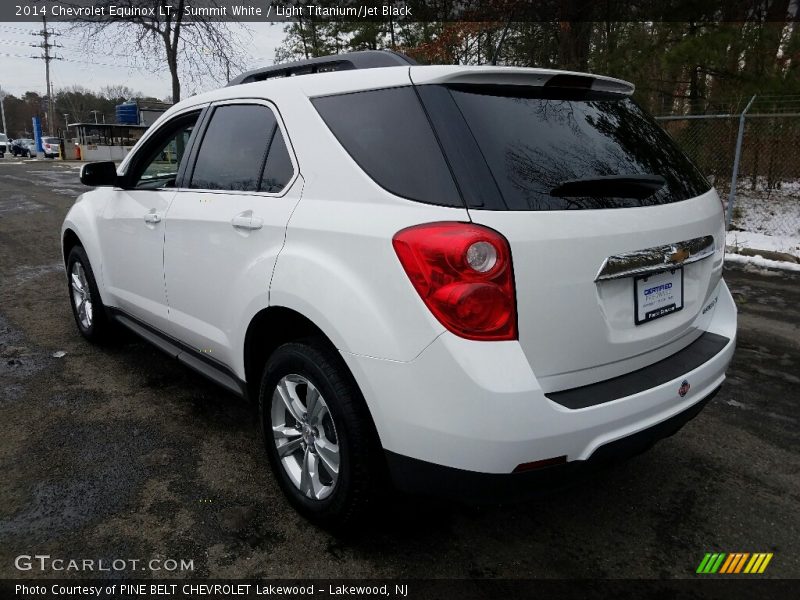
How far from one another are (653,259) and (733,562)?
1.22 meters

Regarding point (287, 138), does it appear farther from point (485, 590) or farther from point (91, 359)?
point (91, 359)

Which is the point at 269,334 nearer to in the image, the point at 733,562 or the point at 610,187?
the point at 610,187

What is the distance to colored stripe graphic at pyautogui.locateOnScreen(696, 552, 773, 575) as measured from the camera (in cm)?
224

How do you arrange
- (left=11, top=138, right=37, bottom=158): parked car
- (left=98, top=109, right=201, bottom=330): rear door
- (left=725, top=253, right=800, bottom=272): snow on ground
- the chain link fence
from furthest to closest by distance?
1. (left=11, top=138, right=37, bottom=158): parked car
2. the chain link fence
3. (left=725, top=253, right=800, bottom=272): snow on ground
4. (left=98, top=109, right=201, bottom=330): rear door

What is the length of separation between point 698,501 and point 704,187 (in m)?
1.40

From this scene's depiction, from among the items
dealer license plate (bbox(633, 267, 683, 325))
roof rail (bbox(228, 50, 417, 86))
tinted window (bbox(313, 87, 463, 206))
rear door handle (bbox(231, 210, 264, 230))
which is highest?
roof rail (bbox(228, 50, 417, 86))

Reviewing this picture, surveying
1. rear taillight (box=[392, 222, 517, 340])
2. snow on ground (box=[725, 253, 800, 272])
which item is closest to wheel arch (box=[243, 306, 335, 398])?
rear taillight (box=[392, 222, 517, 340])

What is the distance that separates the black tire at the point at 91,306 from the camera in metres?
4.30

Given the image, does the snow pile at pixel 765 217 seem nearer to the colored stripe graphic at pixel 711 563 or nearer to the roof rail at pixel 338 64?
the colored stripe graphic at pixel 711 563

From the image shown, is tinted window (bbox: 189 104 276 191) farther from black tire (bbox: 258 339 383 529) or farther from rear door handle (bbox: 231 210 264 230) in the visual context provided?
black tire (bbox: 258 339 383 529)

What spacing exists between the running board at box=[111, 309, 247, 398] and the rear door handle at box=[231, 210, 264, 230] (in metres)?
0.73

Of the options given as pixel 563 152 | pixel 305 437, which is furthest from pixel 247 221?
pixel 563 152

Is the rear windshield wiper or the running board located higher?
the rear windshield wiper

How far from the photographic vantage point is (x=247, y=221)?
256 cm
